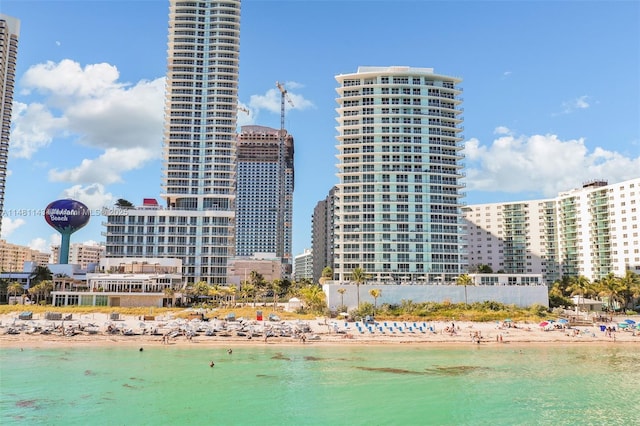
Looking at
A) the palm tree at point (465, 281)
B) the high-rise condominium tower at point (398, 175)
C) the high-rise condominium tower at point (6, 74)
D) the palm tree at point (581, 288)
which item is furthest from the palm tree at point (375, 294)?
the high-rise condominium tower at point (6, 74)

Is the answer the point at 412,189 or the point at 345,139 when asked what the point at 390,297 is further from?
the point at 345,139

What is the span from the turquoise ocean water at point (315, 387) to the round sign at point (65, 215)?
64.7 meters

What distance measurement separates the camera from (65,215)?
118 metres

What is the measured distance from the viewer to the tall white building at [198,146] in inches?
5320

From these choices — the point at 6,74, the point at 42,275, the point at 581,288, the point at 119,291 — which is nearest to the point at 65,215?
the point at 42,275

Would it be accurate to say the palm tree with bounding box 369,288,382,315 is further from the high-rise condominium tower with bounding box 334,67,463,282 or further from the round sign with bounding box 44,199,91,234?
the round sign with bounding box 44,199,91,234

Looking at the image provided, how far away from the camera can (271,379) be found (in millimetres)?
47688

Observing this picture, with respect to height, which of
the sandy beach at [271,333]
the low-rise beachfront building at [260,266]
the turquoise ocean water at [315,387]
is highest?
the low-rise beachfront building at [260,266]

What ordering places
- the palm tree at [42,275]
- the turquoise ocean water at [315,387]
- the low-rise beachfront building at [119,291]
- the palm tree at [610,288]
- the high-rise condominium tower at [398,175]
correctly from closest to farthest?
the turquoise ocean water at [315,387] → the low-rise beachfront building at [119,291] → the palm tree at [610,288] → the palm tree at [42,275] → the high-rise condominium tower at [398,175]

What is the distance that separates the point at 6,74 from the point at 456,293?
166535 millimetres

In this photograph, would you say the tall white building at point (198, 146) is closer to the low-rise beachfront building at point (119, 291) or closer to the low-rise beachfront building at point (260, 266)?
the low-rise beachfront building at point (260, 266)

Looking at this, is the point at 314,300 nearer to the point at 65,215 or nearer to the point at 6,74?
the point at 65,215

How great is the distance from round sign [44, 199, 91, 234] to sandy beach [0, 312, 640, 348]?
45.1 metres

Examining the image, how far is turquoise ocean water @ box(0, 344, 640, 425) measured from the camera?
38000mm
